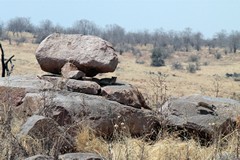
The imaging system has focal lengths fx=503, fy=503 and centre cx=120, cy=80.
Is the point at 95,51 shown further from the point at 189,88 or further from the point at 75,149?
the point at 189,88

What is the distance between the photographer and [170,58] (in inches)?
2341

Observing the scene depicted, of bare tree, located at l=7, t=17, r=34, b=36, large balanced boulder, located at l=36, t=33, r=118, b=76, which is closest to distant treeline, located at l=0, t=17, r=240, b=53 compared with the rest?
bare tree, located at l=7, t=17, r=34, b=36

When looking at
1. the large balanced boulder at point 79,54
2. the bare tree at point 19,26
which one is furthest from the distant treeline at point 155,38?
the large balanced boulder at point 79,54

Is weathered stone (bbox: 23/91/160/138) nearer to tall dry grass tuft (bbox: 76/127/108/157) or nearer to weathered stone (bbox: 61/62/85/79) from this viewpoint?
tall dry grass tuft (bbox: 76/127/108/157)

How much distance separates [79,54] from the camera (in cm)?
846

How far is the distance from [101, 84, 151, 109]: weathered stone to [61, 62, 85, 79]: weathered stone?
482 millimetres

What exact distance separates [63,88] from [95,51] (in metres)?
0.92

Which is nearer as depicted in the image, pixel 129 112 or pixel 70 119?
pixel 70 119

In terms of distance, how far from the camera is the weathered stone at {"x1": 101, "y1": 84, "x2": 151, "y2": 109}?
8023mm

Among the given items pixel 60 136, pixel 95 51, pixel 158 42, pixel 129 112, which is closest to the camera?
pixel 60 136

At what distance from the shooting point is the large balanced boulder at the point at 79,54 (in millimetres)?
8352

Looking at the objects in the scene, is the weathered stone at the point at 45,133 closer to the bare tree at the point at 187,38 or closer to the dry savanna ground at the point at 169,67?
the dry savanna ground at the point at 169,67

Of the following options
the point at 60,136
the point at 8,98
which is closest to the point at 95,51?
the point at 8,98

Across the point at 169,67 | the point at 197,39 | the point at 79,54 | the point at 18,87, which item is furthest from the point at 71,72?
the point at 197,39
